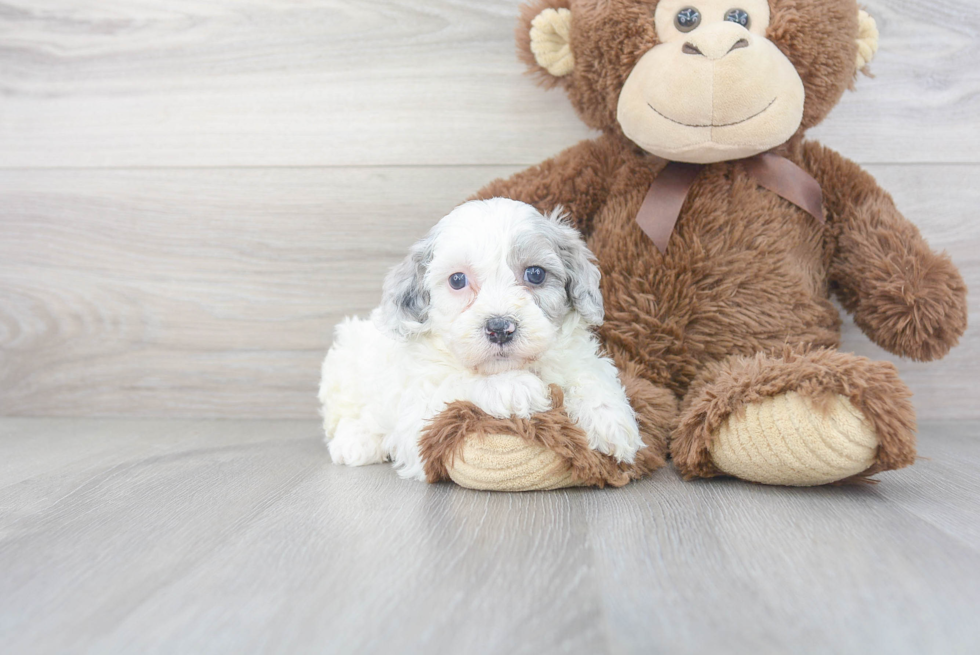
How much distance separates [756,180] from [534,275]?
1.62 feet

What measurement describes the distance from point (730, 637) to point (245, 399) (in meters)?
1.34

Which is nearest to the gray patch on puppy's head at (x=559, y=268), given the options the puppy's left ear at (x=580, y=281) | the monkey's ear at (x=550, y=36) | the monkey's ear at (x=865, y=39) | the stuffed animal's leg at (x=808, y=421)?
the puppy's left ear at (x=580, y=281)

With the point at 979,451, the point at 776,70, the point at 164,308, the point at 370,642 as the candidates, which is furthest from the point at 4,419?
the point at 979,451

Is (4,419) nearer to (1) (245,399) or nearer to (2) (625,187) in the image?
(1) (245,399)

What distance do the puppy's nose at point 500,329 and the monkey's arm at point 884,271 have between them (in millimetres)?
685

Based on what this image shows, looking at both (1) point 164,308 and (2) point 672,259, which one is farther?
(1) point 164,308

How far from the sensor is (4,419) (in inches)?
66.0

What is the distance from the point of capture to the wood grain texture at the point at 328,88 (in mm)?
1519

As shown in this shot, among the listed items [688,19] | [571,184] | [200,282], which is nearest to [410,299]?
[571,184]

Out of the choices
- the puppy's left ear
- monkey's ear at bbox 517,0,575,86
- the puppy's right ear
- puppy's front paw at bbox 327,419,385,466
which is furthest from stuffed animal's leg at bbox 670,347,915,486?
monkey's ear at bbox 517,0,575,86

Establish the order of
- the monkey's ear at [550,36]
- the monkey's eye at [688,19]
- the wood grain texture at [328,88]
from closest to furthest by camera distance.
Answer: the monkey's eye at [688,19] < the monkey's ear at [550,36] < the wood grain texture at [328,88]

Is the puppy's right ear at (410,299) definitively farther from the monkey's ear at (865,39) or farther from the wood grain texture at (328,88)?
the monkey's ear at (865,39)

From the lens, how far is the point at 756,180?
4.16 ft

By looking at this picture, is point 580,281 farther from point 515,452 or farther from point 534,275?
point 515,452
